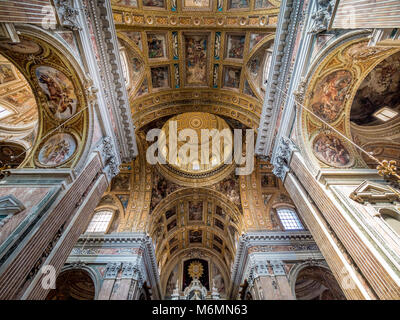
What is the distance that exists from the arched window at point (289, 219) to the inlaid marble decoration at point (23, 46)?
17.5m

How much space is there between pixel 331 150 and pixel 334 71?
302 centimetres

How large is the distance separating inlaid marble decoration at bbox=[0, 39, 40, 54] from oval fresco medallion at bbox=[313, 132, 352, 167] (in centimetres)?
1059

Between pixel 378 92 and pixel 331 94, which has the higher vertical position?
pixel 378 92

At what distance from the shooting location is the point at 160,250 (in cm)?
1830

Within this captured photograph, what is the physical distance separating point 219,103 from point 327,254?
443 inches

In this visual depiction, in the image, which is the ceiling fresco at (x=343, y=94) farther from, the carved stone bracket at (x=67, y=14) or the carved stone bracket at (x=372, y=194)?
the carved stone bracket at (x=67, y=14)

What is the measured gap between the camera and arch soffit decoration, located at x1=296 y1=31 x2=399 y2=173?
6590 mm

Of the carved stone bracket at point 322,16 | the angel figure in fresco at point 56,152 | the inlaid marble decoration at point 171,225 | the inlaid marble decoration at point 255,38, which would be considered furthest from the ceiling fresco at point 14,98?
the carved stone bracket at point 322,16

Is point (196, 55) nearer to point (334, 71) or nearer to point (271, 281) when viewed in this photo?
point (334, 71)

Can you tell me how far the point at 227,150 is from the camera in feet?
65.1

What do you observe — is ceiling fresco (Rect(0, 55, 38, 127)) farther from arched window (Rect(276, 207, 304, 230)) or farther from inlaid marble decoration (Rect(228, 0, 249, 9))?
arched window (Rect(276, 207, 304, 230))

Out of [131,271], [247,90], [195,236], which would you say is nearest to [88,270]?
[131,271]

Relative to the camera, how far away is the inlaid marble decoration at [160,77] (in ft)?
42.2

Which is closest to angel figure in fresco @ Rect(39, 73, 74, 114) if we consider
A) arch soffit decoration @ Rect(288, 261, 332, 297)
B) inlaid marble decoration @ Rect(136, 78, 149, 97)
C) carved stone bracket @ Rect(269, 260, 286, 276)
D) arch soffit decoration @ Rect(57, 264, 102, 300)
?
inlaid marble decoration @ Rect(136, 78, 149, 97)
